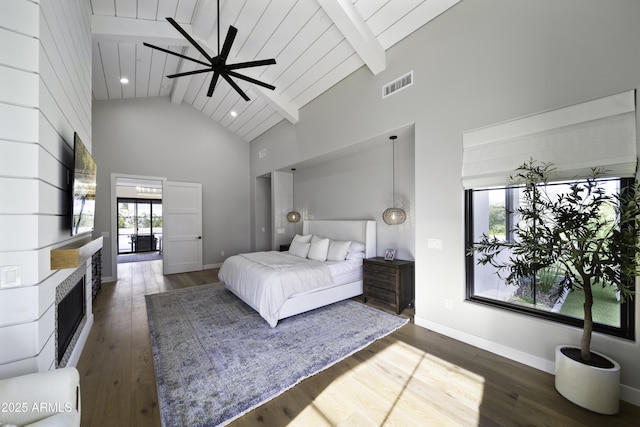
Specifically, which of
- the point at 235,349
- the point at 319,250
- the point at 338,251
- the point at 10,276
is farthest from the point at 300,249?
the point at 10,276

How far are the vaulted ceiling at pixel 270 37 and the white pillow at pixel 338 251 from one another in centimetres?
276

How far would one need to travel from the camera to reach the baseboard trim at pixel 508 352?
193 centimetres

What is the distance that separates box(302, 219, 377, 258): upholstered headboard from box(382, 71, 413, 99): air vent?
6.88ft

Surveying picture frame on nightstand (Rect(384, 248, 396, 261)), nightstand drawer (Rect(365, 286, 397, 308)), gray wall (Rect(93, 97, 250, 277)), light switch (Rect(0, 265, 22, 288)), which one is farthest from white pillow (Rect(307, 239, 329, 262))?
gray wall (Rect(93, 97, 250, 277))

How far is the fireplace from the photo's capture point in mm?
2013

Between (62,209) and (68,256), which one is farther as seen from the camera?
(62,209)

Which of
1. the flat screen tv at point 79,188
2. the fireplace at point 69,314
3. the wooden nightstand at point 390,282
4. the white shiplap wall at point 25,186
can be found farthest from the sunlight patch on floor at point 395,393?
the flat screen tv at point 79,188

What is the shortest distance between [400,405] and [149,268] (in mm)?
7522

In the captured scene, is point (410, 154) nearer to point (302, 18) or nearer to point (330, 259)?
point (330, 259)

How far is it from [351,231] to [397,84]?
8.31ft

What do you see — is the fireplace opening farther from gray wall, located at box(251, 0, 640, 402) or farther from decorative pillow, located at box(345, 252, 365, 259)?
gray wall, located at box(251, 0, 640, 402)

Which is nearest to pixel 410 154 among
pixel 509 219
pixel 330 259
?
pixel 509 219

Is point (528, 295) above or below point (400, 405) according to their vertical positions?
above

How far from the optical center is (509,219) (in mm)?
2686
